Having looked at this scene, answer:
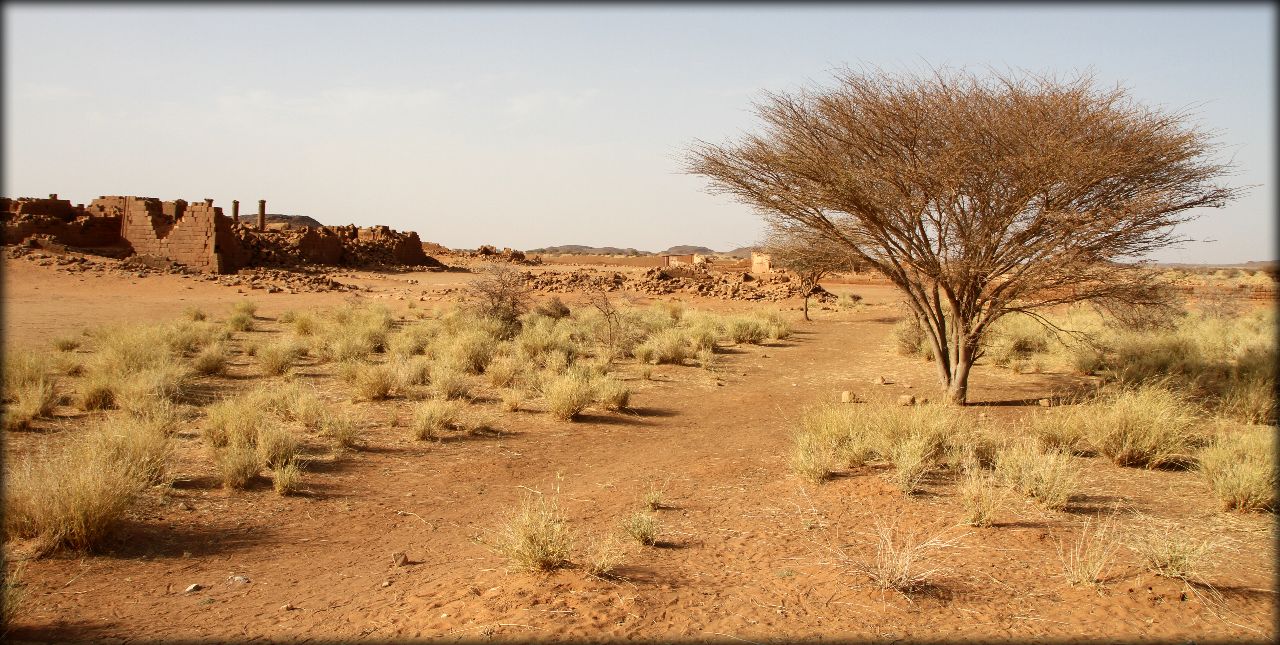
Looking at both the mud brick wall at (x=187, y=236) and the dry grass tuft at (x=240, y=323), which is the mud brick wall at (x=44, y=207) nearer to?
the mud brick wall at (x=187, y=236)

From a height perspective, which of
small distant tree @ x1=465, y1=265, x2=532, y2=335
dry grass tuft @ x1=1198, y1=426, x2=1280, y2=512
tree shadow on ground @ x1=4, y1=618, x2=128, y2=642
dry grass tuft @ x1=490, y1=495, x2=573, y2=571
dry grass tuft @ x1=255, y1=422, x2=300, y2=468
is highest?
small distant tree @ x1=465, y1=265, x2=532, y2=335

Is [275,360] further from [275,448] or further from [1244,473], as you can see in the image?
[1244,473]

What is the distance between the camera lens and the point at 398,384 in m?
12.2

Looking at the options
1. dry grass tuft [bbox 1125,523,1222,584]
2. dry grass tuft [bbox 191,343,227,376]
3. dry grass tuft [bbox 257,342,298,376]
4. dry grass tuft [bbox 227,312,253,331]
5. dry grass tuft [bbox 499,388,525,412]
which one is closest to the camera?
dry grass tuft [bbox 1125,523,1222,584]

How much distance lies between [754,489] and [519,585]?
3462 mm

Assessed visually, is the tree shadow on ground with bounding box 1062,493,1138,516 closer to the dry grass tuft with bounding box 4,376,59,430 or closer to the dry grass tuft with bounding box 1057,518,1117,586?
the dry grass tuft with bounding box 1057,518,1117,586

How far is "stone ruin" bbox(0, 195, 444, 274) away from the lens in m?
36.0

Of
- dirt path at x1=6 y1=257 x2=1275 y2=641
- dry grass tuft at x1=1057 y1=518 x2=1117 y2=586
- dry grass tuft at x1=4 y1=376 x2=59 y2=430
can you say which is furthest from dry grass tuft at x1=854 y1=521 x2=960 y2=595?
dry grass tuft at x1=4 y1=376 x2=59 y2=430

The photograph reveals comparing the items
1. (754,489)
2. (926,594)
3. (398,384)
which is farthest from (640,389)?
(926,594)

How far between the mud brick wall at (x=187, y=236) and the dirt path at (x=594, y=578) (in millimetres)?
30917

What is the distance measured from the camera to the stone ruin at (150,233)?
36.0 m

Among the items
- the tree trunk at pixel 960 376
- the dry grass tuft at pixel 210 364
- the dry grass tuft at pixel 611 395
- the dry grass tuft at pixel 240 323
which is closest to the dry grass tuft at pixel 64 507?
the dry grass tuft at pixel 611 395

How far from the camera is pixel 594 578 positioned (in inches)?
202

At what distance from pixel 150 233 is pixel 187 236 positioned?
2.45m
